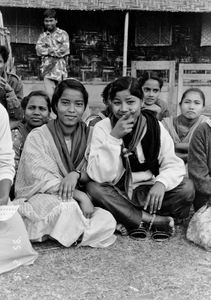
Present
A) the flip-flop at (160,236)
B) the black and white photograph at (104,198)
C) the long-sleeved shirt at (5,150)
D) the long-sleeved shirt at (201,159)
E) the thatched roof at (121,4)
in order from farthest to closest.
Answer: the thatched roof at (121,4)
the long-sleeved shirt at (201,159)
the flip-flop at (160,236)
the long-sleeved shirt at (5,150)
the black and white photograph at (104,198)

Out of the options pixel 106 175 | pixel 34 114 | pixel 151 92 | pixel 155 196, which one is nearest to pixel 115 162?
pixel 106 175

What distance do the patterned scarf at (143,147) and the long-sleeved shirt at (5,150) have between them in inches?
34.5

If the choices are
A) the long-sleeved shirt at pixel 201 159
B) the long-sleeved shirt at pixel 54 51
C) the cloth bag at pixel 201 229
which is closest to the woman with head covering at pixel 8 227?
the cloth bag at pixel 201 229

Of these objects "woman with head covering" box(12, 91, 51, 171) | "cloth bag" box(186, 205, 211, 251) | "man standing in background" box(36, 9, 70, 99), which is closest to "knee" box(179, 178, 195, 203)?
"cloth bag" box(186, 205, 211, 251)

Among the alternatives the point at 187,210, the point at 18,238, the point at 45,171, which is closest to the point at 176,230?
the point at 187,210

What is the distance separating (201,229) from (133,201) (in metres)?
0.55

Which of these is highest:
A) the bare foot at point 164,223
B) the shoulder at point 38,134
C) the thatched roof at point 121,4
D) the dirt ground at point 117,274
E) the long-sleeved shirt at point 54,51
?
the thatched roof at point 121,4

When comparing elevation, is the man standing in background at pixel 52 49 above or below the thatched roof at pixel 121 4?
below

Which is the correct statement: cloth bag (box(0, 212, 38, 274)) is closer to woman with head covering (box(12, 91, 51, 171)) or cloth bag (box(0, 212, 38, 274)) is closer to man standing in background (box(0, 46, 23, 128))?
woman with head covering (box(12, 91, 51, 171))

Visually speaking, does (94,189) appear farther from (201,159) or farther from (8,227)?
(201,159)

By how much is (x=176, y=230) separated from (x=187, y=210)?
18 cm

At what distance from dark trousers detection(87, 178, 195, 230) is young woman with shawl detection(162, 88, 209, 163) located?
41.2 inches

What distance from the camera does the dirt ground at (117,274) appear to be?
95.3 inches

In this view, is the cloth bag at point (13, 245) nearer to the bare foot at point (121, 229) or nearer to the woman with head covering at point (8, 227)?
the woman with head covering at point (8, 227)
